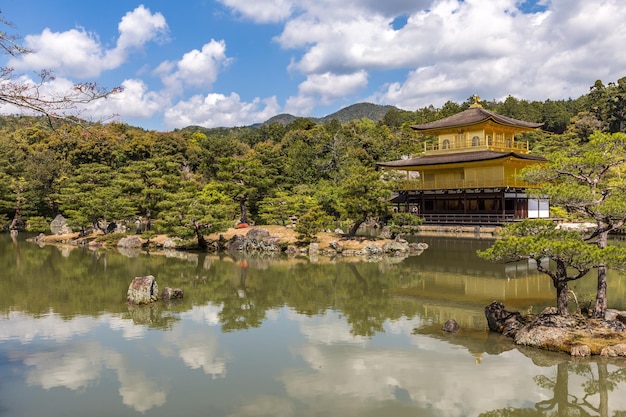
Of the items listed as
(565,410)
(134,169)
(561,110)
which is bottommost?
(565,410)

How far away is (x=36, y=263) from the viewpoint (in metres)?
19.8

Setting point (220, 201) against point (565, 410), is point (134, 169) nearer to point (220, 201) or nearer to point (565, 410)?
point (220, 201)

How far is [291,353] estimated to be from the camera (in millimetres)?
8258

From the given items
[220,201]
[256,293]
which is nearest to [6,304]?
[256,293]

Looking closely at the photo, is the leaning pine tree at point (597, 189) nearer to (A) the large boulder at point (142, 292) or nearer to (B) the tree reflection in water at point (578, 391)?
(B) the tree reflection in water at point (578, 391)

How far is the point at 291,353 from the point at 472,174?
24244 millimetres

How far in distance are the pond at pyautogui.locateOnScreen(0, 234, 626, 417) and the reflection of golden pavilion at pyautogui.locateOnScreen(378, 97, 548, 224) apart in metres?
13.5

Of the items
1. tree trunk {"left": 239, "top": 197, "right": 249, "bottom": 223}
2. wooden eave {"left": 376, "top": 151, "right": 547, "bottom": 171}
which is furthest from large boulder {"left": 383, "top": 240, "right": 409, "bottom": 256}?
tree trunk {"left": 239, "top": 197, "right": 249, "bottom": 223}

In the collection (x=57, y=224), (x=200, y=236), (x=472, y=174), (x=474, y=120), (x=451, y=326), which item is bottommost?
(x=451, y=326)

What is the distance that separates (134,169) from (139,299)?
16.9 meters

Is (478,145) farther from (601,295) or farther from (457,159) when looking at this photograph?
(601,295)

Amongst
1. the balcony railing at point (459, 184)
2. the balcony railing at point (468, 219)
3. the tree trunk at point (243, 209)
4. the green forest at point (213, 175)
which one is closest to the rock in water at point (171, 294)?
the green forest at point (213, 175)

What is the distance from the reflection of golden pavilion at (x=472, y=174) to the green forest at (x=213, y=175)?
10.1 feet

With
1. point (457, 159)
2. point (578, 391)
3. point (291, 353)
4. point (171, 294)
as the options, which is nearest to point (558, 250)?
point (578, 391)
